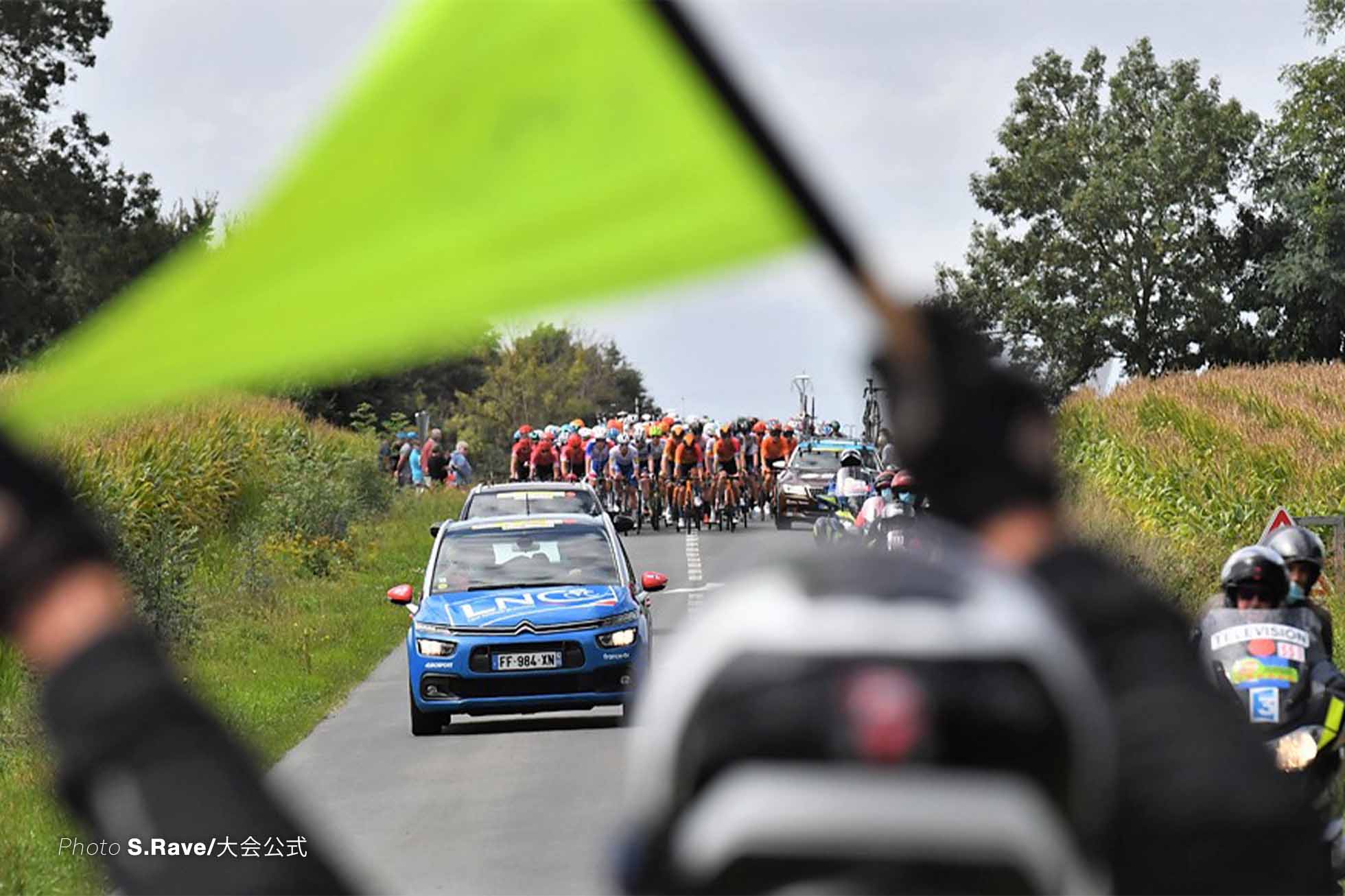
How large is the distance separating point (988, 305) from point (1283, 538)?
8.46m

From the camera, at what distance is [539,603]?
15859 mm

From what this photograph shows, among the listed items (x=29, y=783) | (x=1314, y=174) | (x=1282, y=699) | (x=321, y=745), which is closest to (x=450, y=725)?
(x=321, y=745)

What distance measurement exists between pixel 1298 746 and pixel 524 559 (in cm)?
995

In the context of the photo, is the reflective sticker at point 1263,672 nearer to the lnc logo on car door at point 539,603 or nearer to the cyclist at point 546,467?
the lnc logo on car door at point 539,603

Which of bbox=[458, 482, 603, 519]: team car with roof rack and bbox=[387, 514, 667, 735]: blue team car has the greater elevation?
bbox=[458, 482, 603, 519]: team car with roof rack

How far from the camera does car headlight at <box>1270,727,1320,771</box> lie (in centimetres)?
686

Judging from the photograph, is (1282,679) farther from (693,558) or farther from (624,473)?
(624,473)

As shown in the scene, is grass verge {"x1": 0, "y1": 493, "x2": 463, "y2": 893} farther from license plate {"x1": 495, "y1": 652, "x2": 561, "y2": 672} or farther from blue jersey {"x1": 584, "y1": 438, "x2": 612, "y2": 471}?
blue jersey {"x1": 584, "y1": 438, "x2": 612, "y2": 471}

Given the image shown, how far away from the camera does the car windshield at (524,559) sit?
53.3 ft

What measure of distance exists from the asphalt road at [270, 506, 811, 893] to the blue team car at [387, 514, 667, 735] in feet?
1.10

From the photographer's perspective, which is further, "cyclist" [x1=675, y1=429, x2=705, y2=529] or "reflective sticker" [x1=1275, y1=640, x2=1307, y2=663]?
"cyclist" [x1=675, y1=429, x2=705, y2=529]

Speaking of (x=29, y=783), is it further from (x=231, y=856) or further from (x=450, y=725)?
(x=231, y=856)

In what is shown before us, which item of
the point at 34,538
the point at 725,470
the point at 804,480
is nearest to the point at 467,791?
the point at 34,538

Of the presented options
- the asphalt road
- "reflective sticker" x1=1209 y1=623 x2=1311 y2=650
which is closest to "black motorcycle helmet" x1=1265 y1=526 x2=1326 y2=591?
"reflective sticker" x1=1209 y1=623 x2=1311 y2=650
